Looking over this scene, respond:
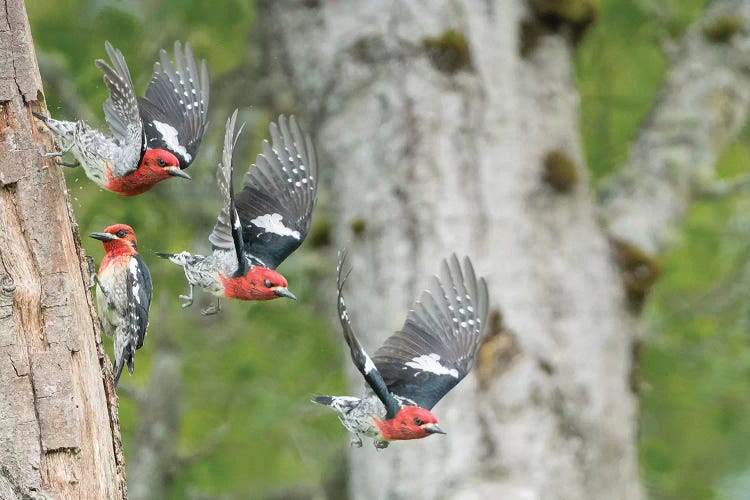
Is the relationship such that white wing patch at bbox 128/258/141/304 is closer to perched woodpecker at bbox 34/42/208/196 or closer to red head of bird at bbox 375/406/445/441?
perched woodpecker at bbox 34/42/208/196

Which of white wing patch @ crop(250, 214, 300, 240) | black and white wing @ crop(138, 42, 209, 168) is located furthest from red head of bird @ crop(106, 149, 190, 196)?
white wing patch @ crop(250, 214, 300, 240)

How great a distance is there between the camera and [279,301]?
8.74 metres

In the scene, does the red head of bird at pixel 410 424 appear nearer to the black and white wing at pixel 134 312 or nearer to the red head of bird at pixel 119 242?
the black and white wing at pixel 134 312

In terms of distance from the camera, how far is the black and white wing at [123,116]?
333cm

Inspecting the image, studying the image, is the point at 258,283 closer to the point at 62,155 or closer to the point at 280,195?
the point at 280,195

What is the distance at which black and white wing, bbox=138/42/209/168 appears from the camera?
3701 millimetres

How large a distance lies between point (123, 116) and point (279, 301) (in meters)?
5.32

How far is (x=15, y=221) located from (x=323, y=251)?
5.22m

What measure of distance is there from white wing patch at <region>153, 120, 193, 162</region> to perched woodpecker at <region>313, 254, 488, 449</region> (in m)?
0.70

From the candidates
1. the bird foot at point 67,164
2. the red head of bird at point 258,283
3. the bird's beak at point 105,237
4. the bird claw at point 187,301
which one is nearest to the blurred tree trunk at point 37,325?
the bird foot at point 67,164

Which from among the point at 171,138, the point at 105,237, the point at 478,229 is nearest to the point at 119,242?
the point at 105,237

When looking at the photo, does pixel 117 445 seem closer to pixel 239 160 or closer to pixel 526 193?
pixel 526 193

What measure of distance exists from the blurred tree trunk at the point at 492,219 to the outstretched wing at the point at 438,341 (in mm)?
2031

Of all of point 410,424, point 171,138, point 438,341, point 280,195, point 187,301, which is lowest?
point 410,424
